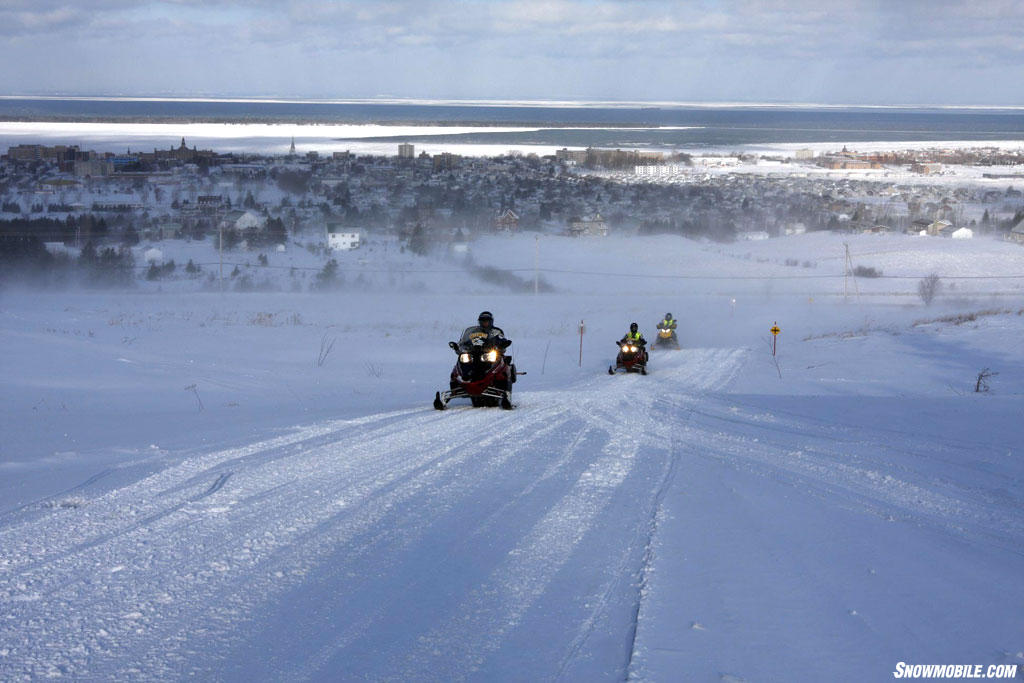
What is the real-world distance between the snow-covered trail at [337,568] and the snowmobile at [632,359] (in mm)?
12114

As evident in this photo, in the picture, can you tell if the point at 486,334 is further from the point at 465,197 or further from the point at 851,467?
the point at 465,197

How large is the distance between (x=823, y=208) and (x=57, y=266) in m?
46.9

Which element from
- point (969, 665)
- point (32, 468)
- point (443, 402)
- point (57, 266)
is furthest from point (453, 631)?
point (57, 266)

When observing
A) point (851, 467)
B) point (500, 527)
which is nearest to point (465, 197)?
point (851, 467)

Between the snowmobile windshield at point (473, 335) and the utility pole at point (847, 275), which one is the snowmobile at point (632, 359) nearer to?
the snowmobile windshield at point (473, 335)

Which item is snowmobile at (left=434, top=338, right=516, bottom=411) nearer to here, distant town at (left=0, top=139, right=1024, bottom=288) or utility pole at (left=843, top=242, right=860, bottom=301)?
utility pole at (left=843, top=242, right=860, bottom=301)

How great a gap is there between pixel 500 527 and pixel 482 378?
7.11 meters

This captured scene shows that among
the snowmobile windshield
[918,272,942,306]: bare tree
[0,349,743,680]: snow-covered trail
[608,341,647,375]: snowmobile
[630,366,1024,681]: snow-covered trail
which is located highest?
[918,272,942,306]: bare tree

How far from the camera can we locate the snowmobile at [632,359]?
21328 mm

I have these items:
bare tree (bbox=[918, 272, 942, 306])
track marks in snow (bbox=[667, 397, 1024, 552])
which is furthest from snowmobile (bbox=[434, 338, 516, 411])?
bare tree (bbox=[918, 272, 942, 306])

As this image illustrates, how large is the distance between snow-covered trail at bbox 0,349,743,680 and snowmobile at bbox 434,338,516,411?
14.0 feet

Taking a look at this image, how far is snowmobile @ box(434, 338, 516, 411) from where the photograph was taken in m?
13.6

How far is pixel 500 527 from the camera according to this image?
6.58 m

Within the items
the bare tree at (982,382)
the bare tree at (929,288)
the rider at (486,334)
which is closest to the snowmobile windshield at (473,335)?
the rider at (486,334)
